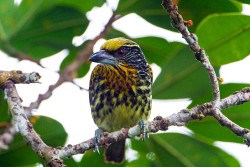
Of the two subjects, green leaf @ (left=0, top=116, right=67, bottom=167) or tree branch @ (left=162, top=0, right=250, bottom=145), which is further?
green leaf @ (left=0, top=116, right=67, bottom=167)

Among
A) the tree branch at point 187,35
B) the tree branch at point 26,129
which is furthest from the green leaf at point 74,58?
the tree branch at point 187,35

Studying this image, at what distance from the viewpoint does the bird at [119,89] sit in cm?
436

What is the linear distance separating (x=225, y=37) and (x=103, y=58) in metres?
0.77

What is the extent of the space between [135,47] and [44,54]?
0.63 m

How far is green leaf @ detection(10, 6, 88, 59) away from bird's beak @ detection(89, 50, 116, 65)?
0.24 metres

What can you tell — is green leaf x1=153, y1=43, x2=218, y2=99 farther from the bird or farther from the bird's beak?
the bird's beak

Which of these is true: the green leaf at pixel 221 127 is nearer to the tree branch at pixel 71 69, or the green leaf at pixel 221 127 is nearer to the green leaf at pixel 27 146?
the tree branch at pixel 71 69

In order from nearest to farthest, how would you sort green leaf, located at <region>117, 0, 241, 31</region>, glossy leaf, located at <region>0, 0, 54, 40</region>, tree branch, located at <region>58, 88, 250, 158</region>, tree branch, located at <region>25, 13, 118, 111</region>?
tree branch, located at <region>58, 88, 250, 158</region> → tree branch, located at <region>25, 13, 118, 111</region> → green leaf, located at <region>117, 0, 241, 31</region> → glossy leaf, located at <region>0, 0, 54, 40</region>

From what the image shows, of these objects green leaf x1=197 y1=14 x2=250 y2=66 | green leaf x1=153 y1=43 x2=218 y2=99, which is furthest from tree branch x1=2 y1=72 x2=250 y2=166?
green leaf x1=153 y1=43 x2=218 y2=99

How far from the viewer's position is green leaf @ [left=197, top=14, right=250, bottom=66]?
12.7ft

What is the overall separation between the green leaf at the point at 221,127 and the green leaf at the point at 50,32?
0.94m

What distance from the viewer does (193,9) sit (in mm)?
4035

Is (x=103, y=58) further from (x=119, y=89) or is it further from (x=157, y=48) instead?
(x=157, y=48)

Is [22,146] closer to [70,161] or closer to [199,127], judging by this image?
[70,161]
